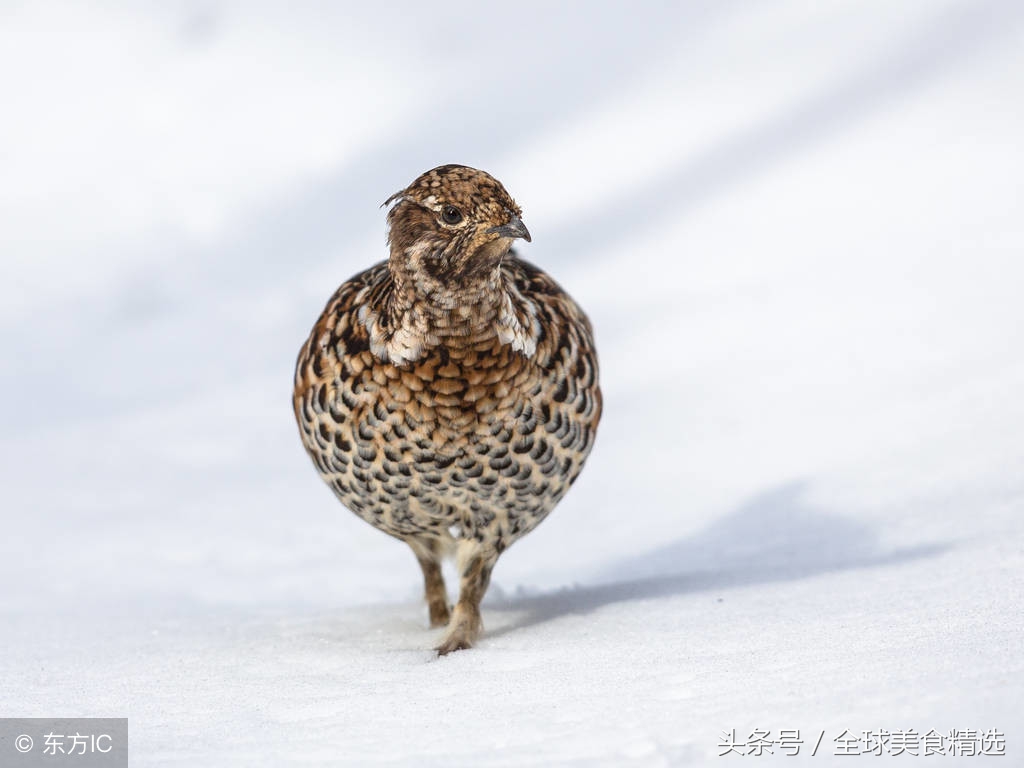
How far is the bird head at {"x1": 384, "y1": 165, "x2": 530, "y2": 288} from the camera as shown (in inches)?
164

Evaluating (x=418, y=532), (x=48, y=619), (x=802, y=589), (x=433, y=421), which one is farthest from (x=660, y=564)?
(x=48, y=619)

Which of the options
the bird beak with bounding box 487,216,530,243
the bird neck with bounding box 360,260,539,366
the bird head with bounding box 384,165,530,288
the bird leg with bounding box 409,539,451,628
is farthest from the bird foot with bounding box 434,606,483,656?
the bird beak with bounding box 487,216,530,243

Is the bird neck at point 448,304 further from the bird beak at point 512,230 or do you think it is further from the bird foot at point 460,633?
the bird foot at point 460,633

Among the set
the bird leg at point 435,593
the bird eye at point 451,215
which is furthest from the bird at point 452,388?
the bird leg at point 435,593

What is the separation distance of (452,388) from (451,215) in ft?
1.87

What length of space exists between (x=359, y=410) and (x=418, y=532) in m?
0.63

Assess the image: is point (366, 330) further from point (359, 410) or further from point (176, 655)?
point (176, 655)

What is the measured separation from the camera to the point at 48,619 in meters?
5.81

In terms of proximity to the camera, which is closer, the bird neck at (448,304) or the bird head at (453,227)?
the bird head at (453,227)

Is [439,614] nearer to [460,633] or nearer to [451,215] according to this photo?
[460,633]

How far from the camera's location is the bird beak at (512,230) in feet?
13.5

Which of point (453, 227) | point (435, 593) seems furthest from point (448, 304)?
point (435, 593)

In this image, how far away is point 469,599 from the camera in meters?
4.85

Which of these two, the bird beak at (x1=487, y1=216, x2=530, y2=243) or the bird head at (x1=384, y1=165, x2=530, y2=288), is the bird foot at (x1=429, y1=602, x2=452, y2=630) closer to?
the bird head at (x1=384, y1=165, x2=530, y2=288)
